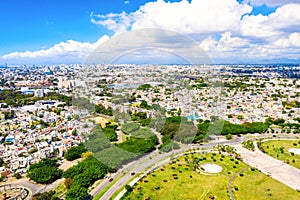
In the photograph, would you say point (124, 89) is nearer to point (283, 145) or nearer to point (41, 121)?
point (41, 121)

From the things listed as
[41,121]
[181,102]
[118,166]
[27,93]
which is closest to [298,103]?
[181,102]

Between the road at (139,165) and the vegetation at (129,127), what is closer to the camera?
the road at (139,165)

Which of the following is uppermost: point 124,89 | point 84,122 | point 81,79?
point 81,79

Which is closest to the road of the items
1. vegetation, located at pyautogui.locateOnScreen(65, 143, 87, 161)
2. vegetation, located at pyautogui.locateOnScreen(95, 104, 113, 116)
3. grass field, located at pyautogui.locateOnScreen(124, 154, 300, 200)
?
grass field, located at pyautogui.locateOnScreen(124, 154, 300, 200)

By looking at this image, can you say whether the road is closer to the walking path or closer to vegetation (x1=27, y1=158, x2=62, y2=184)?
the walking path

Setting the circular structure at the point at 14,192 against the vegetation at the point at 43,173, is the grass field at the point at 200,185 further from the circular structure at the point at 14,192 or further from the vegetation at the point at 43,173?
the circular structure at the point at 14,192

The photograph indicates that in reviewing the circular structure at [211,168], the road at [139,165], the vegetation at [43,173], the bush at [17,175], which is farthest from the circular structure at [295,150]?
the bush at [17,175]
